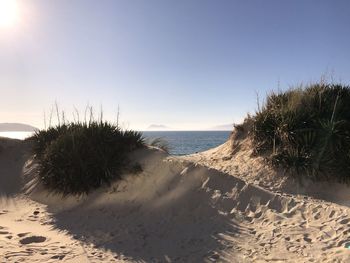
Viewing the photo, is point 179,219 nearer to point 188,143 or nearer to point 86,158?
point 86,158

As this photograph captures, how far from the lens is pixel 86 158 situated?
10164 mm

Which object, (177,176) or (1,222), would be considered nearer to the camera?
(1,222)

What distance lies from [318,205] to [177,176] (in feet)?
11.0

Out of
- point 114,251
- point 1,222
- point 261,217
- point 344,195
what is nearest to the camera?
point 114,251

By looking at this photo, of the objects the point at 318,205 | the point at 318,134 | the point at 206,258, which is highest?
the point at 318,134

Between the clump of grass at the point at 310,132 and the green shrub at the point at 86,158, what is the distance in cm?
374

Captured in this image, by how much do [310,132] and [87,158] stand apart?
233 inches

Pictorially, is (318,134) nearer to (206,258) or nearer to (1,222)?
(206,258)

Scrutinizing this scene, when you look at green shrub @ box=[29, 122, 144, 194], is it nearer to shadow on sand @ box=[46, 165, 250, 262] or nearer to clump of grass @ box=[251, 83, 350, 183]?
shadow on sand @ box=[46, 165, 250, 262]

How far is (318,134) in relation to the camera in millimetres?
10547

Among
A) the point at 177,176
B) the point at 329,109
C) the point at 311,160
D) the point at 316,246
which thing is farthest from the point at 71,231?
the point at 329,109

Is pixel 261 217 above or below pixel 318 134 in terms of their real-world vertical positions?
below

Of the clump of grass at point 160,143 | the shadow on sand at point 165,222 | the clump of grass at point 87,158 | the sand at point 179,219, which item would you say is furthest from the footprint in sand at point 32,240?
the clump of grass at point 160,143

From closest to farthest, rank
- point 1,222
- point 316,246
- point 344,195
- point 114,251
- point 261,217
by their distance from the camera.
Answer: point 316,246, point 114,251, point 261,217, point 1,222, point 344,195
